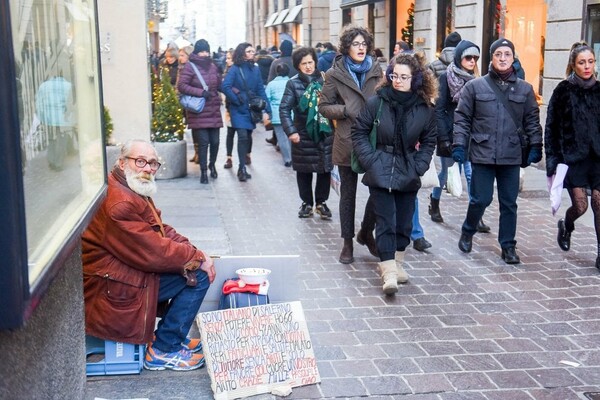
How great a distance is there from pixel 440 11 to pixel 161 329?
15459 mm

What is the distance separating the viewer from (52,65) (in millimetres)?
3213

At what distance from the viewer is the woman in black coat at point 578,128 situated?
Answer: 7164 mm

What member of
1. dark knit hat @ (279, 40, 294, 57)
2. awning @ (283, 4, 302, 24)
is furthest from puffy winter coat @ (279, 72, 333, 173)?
awning @ (283, 4, 302, 24)

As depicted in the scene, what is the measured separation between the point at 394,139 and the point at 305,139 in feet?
9.50

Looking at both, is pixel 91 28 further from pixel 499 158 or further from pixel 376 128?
pixel 499 158

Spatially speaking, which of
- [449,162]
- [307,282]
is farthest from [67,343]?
[449,162]

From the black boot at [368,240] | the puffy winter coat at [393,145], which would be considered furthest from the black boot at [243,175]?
the puffy winter coat at [393,145]

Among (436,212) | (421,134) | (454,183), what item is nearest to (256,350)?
(421,134)

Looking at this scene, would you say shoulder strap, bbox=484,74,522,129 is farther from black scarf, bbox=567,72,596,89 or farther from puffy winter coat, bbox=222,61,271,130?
puffy winter coat, bbox=222,61,271,130

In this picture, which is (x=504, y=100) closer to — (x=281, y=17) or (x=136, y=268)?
(x=136, y=268)

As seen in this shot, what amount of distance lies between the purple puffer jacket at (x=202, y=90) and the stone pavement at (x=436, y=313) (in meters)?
2.27

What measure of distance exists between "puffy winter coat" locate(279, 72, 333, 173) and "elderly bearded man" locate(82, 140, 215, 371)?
4.37 meters

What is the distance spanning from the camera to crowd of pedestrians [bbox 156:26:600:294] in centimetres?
657

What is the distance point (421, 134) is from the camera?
6652 millimetres
